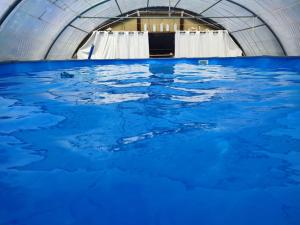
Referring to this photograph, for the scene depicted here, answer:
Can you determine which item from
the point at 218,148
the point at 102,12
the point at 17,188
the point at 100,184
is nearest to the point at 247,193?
the point at 218,148

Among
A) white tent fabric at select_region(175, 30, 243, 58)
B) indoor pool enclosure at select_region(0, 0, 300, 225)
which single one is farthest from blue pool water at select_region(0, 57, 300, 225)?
white tent fabric at select_region(175, 30, 243, 58)

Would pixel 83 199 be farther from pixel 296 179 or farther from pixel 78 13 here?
pixel 78 13

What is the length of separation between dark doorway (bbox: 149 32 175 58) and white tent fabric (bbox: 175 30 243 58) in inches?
44.6

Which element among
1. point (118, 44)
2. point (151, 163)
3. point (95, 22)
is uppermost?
point (95, 22)

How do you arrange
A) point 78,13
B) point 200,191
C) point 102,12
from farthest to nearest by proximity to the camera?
point 102,12 < point 78,13 < point 200,191

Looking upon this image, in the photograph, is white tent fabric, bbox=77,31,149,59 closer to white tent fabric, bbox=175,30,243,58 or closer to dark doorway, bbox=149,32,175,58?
dark doorway, bbox=149,32,175,58

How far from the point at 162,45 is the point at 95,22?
205 inches

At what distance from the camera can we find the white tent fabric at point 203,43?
1666cm

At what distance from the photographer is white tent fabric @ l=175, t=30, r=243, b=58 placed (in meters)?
16.7

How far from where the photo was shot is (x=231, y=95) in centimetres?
466

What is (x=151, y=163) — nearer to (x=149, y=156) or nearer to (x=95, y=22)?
(x=149, y=156)

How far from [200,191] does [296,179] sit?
71 centimetres

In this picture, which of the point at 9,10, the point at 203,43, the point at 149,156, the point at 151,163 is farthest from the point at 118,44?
the point at 151,163

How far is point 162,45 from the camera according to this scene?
18.9 m
